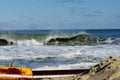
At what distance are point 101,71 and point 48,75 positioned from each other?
174 centimetres

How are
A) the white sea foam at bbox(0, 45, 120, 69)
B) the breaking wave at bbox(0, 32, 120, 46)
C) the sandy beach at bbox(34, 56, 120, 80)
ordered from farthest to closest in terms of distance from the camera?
the breaking wave at bbox(0, 32, 120, 46)
the white sea foam at bbox(0, 45, 120, 69)
the sandy beach at bbox(34, 56, 120, 80)

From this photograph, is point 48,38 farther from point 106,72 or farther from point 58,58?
point 106,72

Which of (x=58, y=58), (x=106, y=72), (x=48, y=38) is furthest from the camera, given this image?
(x=48, y=38)

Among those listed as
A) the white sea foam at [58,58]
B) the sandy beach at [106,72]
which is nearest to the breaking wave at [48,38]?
the white sea foam at [58,58]

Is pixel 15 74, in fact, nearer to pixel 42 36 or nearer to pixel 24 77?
pixel 24 77

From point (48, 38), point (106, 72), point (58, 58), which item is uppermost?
point (48, 38)

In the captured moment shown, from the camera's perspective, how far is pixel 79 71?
29.1ft

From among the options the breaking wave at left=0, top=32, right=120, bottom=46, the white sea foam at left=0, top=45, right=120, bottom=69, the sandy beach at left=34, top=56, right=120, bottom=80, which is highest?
the breaking wave at left=0, top=32, right=120, bottom=46

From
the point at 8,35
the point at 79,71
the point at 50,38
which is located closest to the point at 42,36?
the point at 50,38

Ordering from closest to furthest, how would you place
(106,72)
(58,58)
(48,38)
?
1. (106,72)
2. (58,58)
3. (48,38)

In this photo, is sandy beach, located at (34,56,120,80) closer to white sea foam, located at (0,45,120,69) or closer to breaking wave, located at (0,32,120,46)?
white sea foam, located at (0,45,120,69)

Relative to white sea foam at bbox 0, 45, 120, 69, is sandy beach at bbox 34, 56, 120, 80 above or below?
below

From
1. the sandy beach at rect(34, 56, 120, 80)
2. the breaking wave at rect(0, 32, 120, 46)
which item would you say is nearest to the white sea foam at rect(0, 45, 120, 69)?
the sandy beach at rect(34, 56, 120, 80)

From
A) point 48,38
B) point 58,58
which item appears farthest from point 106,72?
point 48,38
